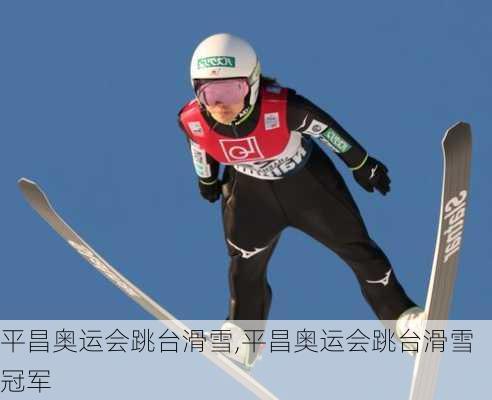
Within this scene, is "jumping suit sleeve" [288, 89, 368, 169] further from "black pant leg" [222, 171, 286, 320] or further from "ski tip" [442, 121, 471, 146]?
"ski tip" [442, 121, 471, 146]

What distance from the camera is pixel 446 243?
7.99 m

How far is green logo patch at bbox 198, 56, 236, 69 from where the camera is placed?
322 inches

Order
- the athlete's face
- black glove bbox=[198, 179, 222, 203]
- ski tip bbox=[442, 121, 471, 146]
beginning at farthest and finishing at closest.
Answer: black glove bbox=[198, 179, 222, 203], the athlete's face, ski tip bbox=[442, 121, 471, 146]

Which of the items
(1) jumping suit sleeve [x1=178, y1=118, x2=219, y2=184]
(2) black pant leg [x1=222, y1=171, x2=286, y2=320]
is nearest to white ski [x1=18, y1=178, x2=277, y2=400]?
(2) black pant leg [x1=222, y1=171, x2=286, y2=320]

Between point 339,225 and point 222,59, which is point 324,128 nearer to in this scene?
point 339,225

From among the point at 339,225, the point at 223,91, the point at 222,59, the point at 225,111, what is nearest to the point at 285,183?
the point at 339,225

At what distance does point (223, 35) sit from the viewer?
823 cm

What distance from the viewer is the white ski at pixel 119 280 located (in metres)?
9.30

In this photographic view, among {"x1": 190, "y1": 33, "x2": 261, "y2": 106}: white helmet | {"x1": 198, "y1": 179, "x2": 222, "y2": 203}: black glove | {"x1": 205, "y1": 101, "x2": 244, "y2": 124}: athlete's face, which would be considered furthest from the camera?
{"x1": 198, "y1": 179, "x2": 222, "y2": 203}: black glove

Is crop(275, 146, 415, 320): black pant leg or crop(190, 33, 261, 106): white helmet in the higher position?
crop(190, 33, 261, 106): white helmet

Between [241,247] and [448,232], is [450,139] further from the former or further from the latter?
[241,247]

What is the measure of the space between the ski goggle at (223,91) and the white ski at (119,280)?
1.66 meters

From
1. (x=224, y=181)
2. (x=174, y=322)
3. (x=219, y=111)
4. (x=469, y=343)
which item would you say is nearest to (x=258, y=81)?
(x=219, y=111)

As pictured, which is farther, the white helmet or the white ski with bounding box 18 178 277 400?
the white ski with bounding box 18 178 277 400
